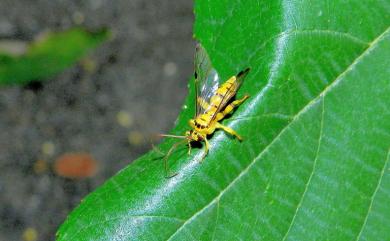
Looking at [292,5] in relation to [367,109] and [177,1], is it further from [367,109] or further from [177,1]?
[177,1]

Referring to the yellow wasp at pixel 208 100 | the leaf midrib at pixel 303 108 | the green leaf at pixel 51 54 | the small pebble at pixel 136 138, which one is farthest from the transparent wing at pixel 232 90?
the small pebble at pixel 136 138

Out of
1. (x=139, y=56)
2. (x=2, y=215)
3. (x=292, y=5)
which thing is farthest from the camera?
(x=139, y=56)

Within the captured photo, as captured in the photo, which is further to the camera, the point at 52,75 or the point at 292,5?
the point at 52,75

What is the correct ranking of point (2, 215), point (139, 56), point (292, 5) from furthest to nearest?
1. point (139, 56)
2. point (2, 215)
3. point (292, 5)

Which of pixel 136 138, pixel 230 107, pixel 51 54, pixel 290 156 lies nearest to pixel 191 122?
pixel 230 107

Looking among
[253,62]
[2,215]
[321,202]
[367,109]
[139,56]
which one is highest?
[253,62]

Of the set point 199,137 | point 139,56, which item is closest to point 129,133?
point 139,56

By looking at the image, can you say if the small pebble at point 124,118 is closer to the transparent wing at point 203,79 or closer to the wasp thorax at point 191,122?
the transparent wing at point 203,79

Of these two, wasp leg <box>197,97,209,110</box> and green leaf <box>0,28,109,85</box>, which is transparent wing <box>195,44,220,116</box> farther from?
green leaf <box>0,28,109,85</box>

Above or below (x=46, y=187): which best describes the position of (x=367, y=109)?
above
